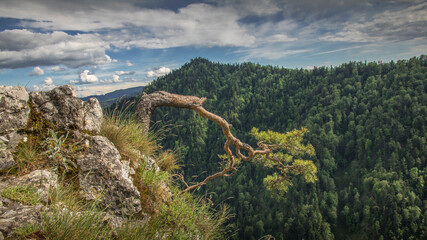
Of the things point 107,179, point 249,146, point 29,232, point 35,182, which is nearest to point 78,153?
point 107,179

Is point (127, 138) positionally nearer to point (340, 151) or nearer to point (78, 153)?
point (78, 153)

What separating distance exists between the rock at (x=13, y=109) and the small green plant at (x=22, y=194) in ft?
3.07

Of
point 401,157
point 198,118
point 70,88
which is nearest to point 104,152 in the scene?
point 70,88

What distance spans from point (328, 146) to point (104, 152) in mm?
134130

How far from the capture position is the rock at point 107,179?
293 cm

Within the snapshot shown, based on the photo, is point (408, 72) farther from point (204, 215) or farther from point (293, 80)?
point (204, 215)

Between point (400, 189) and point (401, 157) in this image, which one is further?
point (401, 157)

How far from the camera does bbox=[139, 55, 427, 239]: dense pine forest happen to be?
88.6m

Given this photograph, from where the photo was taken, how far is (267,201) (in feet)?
331

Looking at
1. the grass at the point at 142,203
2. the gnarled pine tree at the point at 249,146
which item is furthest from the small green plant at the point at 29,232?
the gnarled pine tree at the point at 249,146

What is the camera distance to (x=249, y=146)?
483cm

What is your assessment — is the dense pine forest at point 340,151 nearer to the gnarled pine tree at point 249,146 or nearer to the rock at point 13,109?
the gnarled pine tree at point 249,146

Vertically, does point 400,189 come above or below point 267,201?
above

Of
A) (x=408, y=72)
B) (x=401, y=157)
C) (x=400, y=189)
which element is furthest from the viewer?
(x=408, y=72)
